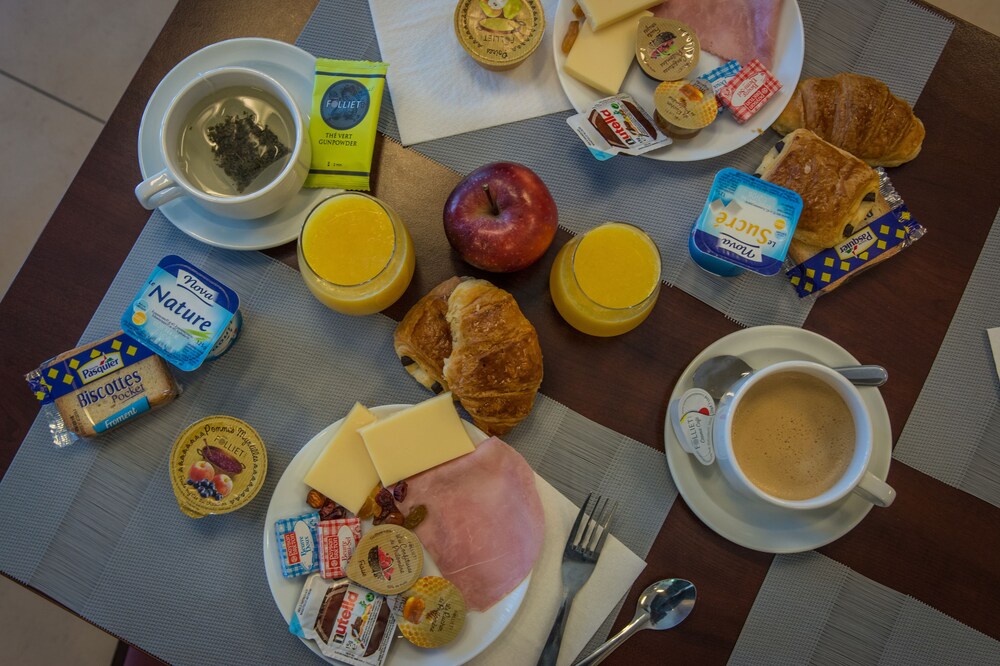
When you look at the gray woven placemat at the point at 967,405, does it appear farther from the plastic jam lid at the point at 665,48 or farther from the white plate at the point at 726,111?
the plastic jam lid at the point at 665,48

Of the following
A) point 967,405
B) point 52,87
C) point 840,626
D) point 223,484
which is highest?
point 967,405

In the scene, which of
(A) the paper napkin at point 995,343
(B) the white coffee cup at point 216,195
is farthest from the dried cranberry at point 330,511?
(A) the paper napkin at point 995,343

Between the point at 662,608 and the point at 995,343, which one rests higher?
the point at 995,343

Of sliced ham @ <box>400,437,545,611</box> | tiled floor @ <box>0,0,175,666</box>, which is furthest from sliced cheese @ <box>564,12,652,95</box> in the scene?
tiled floor @ <box>0,0,175,666</box>

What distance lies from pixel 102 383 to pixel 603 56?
1016mm

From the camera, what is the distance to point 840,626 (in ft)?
3.86

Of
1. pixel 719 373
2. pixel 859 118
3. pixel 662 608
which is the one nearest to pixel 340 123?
pixel 719 373

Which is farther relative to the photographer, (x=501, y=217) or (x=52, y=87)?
(x=52, y=87)

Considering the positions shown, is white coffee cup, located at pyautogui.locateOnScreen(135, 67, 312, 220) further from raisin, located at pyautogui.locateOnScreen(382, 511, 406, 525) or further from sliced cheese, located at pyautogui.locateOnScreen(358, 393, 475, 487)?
raisin, located at pyautogui.locateOnScreen(382, 511, 406, 525)

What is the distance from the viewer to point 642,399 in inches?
47.2

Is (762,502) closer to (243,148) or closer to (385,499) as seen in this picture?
(385,499)

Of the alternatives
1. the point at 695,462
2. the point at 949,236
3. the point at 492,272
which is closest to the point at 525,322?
the point at 492,272

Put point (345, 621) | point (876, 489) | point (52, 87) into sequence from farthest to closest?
point (52, 87), point (345, 621), point (876, 489)

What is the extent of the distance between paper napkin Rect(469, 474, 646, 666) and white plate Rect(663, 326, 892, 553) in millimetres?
160
